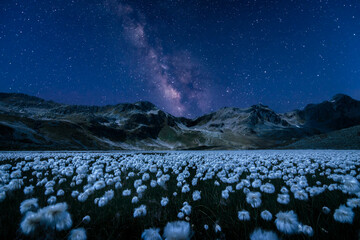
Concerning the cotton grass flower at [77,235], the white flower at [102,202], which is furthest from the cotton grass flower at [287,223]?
the white flower at [102,202]

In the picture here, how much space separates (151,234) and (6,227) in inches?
87.7

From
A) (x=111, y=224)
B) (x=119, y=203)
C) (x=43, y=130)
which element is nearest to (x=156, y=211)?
(x=111, y=224)

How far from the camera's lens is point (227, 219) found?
2.65 meters

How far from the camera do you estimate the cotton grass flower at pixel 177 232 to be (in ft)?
4.96

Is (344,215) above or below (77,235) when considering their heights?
above

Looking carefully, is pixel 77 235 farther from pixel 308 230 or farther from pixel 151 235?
pixel 308 230

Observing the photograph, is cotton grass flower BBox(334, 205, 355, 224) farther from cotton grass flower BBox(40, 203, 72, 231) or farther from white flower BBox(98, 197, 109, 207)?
white flower BBox(98, 197, 109, 207)

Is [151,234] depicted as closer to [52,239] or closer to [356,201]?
[52,239]

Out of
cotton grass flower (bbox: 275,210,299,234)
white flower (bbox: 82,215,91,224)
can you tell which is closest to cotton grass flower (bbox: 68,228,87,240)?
white flower (bbox: 82,215,91,224)

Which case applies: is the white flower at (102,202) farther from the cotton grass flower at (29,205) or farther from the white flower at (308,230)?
the white flower at (308,230)

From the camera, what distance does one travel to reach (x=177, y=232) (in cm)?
156

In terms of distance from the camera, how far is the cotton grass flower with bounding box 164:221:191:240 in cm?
151

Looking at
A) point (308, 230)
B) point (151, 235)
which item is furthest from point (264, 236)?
point (151, 235)

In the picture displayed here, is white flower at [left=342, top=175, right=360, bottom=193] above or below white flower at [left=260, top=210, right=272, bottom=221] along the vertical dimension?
above
